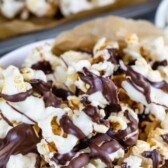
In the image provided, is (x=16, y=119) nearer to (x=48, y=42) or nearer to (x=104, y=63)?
(x=104, y=63)

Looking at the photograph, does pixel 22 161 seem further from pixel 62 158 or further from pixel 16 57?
pixel 16 57

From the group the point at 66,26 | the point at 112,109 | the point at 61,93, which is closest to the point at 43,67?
the point at 61,93

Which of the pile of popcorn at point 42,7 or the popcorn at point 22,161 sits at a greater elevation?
the pile of popcorn at point 42,7

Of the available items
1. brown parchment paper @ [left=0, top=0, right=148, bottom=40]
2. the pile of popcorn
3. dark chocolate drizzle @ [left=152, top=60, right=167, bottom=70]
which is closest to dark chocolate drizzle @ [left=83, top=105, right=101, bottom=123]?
dark chocolate drizzle @ [left=152, top=60, right=167, bottom=70]

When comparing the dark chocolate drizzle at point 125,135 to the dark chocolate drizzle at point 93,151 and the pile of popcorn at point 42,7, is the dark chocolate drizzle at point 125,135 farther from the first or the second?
the pile of popcorn at point 42,7

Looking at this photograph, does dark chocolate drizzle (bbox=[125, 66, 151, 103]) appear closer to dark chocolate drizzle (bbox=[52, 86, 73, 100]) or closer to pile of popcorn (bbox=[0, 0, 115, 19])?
dark chocolate drizzle (bbox=[52, 86, 73, 100])

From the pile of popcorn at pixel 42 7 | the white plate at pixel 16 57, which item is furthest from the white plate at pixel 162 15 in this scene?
the white plate at pixel 16 57

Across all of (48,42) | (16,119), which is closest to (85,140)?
(16,119)
